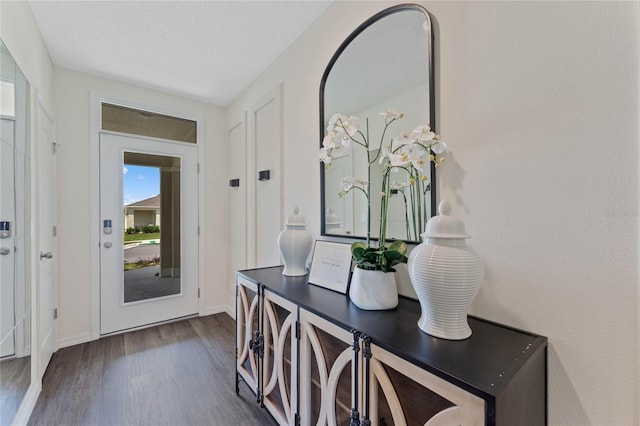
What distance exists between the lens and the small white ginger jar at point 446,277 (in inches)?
35.6

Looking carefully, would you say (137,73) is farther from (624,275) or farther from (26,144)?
(624,275)

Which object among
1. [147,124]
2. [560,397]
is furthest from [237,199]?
[560,397]

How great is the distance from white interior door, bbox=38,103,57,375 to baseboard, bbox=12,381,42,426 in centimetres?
18

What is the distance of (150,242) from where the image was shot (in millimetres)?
3092

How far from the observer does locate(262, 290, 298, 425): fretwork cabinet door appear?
4.50 feet

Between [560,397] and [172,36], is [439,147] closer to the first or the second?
[560,397]

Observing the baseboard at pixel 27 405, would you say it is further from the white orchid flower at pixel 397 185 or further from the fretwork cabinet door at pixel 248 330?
the white orchid flower at pixel 397 185

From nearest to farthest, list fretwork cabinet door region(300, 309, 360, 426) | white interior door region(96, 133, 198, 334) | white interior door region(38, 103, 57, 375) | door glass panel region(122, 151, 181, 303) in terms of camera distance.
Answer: fretwork cabinet door region(300, 309, 360, 426), white interior door region(38, 103, 57, 375), white interior door region(96, 133, 198, 334), door glass panel region(122, 151, 181, 303)

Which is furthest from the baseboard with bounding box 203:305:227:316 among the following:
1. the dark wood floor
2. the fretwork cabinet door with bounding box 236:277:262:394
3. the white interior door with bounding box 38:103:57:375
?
the fretwork cabinet door with bounding box 236:277:262:394

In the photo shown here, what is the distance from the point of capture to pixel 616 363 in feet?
2.64

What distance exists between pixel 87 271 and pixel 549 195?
11.8 ft

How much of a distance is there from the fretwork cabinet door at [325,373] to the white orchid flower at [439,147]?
2.74ft

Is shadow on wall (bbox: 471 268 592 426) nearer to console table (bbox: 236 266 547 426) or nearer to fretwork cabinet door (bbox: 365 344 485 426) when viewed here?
console table (bbox: 236 266 547 426)

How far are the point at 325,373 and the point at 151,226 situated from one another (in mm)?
2752
